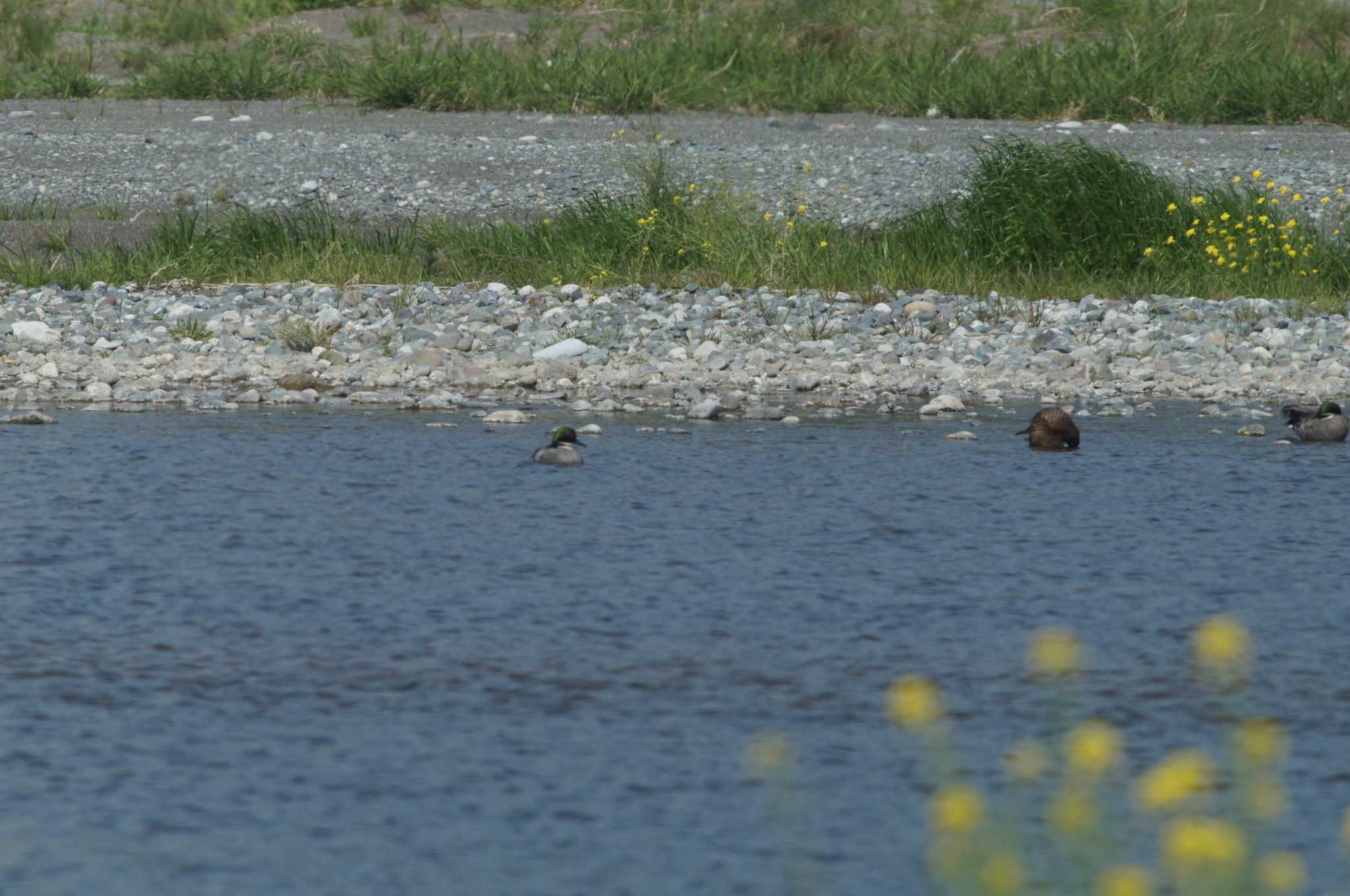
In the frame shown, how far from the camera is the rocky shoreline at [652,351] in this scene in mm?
9352

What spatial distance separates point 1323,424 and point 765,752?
4.69 meters

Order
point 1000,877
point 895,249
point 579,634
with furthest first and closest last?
point 895,249 → point 579,634 → point 1000,877

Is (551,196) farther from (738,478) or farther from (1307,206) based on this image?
(738,478)

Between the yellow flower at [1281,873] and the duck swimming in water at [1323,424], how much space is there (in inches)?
188

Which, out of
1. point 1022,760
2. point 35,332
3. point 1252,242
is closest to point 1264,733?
point 1022,760

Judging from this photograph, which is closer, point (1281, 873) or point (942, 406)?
point (1281, 873)

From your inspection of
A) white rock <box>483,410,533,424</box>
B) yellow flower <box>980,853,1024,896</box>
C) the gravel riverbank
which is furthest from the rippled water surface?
the gravel riverbank

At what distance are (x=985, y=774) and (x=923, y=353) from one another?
20.6 ft

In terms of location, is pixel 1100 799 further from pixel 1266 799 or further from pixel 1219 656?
pixel 1266 799

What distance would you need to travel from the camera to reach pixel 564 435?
25.1 feet

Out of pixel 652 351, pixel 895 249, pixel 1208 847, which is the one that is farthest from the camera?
pixel 895 249

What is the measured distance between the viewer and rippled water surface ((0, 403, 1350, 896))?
361 centimetres

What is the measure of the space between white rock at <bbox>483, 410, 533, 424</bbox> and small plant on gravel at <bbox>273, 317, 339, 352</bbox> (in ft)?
6.37

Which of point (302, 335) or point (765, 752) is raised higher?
point (765, 752)
